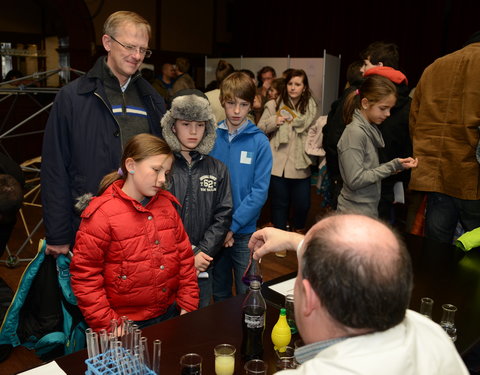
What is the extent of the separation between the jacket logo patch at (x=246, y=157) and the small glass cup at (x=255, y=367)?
155cm

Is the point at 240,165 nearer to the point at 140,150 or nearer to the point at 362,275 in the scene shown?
the point at 140,150

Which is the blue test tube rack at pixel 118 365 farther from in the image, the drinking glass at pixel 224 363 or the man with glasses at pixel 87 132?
the man with glasses at pixel 87 132

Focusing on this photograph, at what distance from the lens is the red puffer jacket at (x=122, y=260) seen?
1.83 meters

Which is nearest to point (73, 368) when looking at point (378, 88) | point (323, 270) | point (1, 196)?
point (323, 270)

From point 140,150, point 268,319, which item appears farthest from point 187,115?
point 268,319

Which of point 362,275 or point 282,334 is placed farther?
point 282,334

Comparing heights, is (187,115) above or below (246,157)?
above

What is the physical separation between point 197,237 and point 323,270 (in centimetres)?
156

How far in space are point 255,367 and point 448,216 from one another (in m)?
A: 2.13

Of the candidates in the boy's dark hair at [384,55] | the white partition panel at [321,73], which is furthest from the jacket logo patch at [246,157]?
the white partition panel at [321,73]

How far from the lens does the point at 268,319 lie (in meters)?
1.65

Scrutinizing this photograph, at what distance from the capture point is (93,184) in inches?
90.0

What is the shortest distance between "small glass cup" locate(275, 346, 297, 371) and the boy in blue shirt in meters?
1.24

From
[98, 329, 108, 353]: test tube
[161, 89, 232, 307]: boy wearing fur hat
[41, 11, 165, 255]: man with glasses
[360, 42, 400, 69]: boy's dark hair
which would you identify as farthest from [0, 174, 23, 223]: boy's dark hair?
[360, 42, 400, 69]: boy's dark hair
